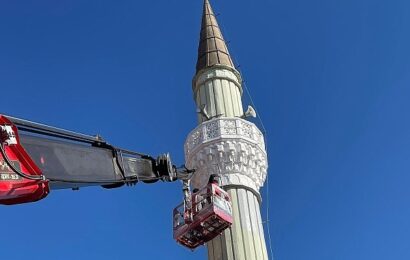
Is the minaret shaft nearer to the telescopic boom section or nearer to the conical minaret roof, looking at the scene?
the conical minaret roof

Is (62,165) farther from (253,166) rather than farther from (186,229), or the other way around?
(253,166)

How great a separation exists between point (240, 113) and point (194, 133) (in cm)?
142

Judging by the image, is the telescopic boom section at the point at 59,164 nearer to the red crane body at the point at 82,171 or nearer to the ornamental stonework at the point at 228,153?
the red crane body at the point at 82,171

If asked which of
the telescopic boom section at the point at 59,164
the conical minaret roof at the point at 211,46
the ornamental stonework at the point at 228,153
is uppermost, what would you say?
the conical minaret roof at the point at 211,46

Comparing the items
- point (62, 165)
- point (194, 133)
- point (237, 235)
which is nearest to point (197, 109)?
point (194, 133)

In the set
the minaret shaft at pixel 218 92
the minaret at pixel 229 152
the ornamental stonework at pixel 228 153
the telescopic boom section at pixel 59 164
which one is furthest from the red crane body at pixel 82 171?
the minaret shaft at pixel 218 92

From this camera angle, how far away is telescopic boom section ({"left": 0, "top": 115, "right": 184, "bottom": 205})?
16.5 feet

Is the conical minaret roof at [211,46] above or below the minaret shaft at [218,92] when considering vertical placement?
above

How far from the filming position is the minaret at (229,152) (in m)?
14.3

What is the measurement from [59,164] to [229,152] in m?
9.51

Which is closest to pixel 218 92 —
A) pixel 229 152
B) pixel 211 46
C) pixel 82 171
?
pixel 229 152

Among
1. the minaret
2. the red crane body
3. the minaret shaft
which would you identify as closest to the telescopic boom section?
the red crane body

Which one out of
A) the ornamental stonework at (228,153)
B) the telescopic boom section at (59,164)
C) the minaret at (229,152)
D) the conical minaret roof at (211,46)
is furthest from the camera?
the conical minaret roof at (211,46)

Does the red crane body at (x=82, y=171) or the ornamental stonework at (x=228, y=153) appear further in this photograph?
the ornamental stonework at (x=228, y=153)
